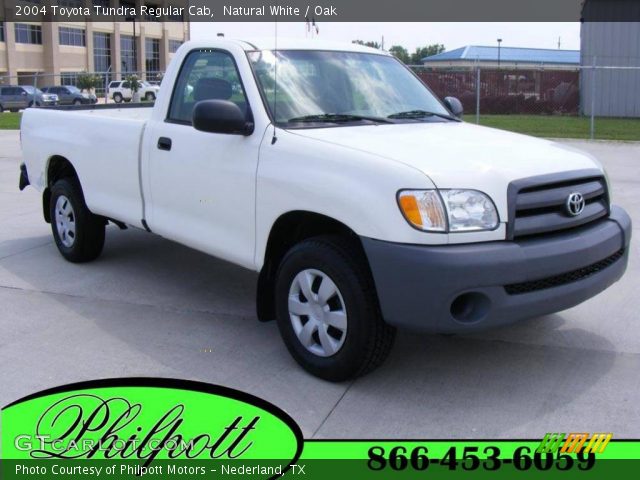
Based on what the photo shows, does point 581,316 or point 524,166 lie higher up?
point 524,166

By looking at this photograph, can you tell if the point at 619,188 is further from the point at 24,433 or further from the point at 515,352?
the point at 24,433

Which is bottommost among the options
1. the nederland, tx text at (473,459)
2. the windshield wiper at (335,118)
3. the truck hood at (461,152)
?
the nederland, tx text at (473,459)

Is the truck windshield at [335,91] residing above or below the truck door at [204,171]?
above

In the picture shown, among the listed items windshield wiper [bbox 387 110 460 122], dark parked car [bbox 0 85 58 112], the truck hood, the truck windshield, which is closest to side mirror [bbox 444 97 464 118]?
the truck windshield

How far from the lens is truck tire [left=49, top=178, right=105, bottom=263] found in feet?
22.0

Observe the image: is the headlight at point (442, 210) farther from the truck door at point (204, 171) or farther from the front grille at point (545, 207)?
the truck door at point (204, 171)

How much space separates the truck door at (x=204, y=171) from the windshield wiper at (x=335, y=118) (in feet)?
0.98

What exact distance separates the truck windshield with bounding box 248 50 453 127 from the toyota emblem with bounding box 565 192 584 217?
1.35 meters

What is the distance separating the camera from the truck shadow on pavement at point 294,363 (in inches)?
155

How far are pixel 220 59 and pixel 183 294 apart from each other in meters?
1.90

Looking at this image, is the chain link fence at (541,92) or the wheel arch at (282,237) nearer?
the wheel arch at (282,237)

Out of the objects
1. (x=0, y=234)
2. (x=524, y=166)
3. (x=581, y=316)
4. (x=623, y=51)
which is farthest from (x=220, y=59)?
(x=623, y=51)

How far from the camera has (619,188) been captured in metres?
10.8

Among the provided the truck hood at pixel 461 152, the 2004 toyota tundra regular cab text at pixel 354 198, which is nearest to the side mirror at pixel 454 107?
the 2004 toyota tundra regular cab text at pixel 354 198
